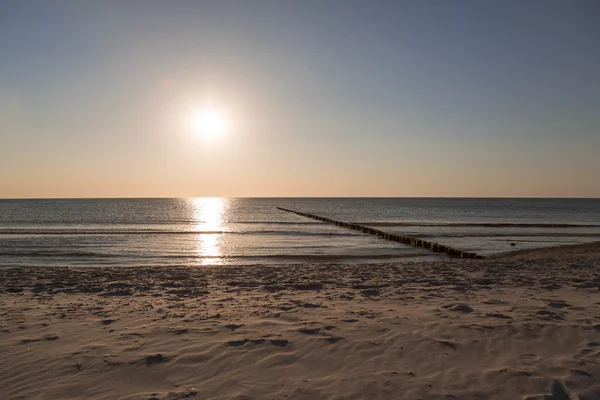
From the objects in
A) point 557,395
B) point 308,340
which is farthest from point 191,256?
point 557,395

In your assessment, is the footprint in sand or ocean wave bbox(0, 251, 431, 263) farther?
ocean wave bbox(0, 251, 431, 263)

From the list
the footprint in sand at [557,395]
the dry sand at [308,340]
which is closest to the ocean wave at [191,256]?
the dry sand at [308,340]

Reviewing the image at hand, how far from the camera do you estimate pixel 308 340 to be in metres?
7.09

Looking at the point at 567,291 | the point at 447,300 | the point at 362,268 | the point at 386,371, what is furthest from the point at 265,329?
the point at 362,268

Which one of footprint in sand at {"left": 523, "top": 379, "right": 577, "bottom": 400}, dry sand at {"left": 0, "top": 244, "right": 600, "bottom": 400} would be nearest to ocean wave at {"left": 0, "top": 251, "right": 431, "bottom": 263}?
dry sand at {"left": 0, "top": 244, "right": 600, "bottom": 400}

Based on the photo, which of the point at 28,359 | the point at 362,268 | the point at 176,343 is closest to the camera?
the point at 28,359

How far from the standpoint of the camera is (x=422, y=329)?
7531 mm

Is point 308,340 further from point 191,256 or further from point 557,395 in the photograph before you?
point 191,256

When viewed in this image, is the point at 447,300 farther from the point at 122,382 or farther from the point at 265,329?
the point at 122,382

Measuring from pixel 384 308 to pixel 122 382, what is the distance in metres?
5.63

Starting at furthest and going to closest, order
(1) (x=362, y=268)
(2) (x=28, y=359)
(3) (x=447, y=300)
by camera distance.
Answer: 1. (1) (x=362, y=268)
2. (3) (x=447, y=300)
3. (2) (x=28, y=359)

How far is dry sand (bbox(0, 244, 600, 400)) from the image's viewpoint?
536cm

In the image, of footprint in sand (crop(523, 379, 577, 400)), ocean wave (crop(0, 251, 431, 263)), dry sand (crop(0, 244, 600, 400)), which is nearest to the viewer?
footprint in sand (crop(523, 379, 577, 400))

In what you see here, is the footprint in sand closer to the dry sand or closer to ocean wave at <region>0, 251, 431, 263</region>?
the dry sand
